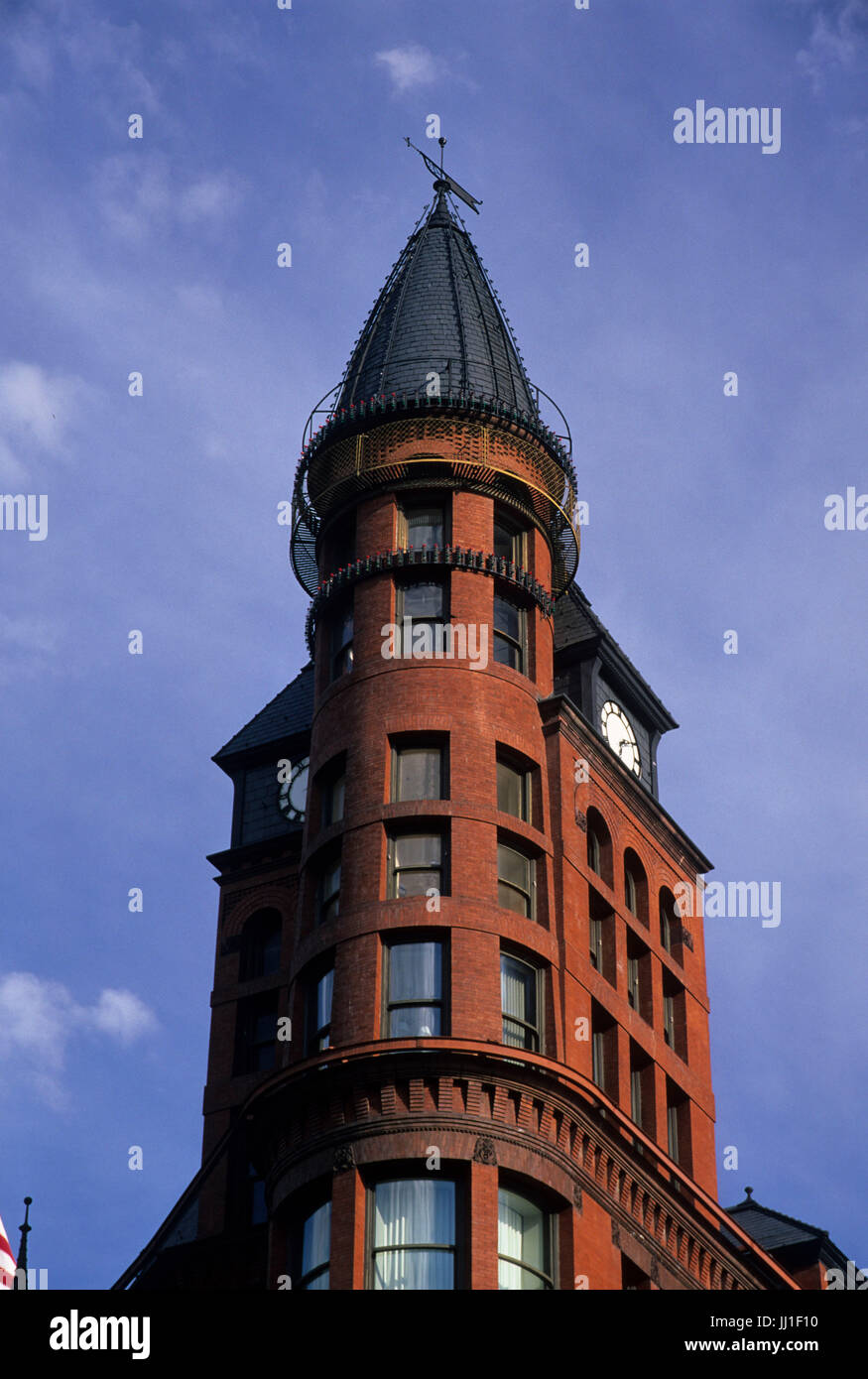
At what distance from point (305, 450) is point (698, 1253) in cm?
2332

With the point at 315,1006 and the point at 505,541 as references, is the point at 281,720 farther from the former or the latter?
the point at 315,1006

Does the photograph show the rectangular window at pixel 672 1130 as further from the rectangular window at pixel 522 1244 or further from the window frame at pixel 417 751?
the window frame at pixel 417 751

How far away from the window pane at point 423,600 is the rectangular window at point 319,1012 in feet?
32.9

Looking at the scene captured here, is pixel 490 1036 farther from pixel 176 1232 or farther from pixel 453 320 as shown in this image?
pixel 453 320

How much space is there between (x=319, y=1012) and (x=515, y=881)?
18.4 ft

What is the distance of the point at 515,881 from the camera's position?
192ft

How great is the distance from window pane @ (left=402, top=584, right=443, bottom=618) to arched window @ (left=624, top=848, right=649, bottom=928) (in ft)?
29.8

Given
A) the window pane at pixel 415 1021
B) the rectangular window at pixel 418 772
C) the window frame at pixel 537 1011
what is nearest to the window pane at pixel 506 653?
the rectangular window at pixel 418 772

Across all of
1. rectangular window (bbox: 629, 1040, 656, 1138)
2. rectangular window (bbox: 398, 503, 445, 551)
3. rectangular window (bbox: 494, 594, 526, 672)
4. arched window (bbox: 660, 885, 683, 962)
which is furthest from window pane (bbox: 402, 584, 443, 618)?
rectangular window (bbox: 629, 1040, 656, 1138)

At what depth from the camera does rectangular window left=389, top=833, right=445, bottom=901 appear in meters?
56.8

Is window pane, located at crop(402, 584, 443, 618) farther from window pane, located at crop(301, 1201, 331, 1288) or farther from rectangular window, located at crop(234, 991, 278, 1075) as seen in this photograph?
window pane, located at crop(301, 1201, 331, 1288)

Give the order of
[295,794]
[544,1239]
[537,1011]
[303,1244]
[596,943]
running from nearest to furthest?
[544,1239] → [303,1244] → [537,1011] → [596,943] → [295,794]

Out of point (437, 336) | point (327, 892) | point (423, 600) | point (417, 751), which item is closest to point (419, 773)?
point (417, 751)

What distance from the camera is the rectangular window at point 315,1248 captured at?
51.7m
